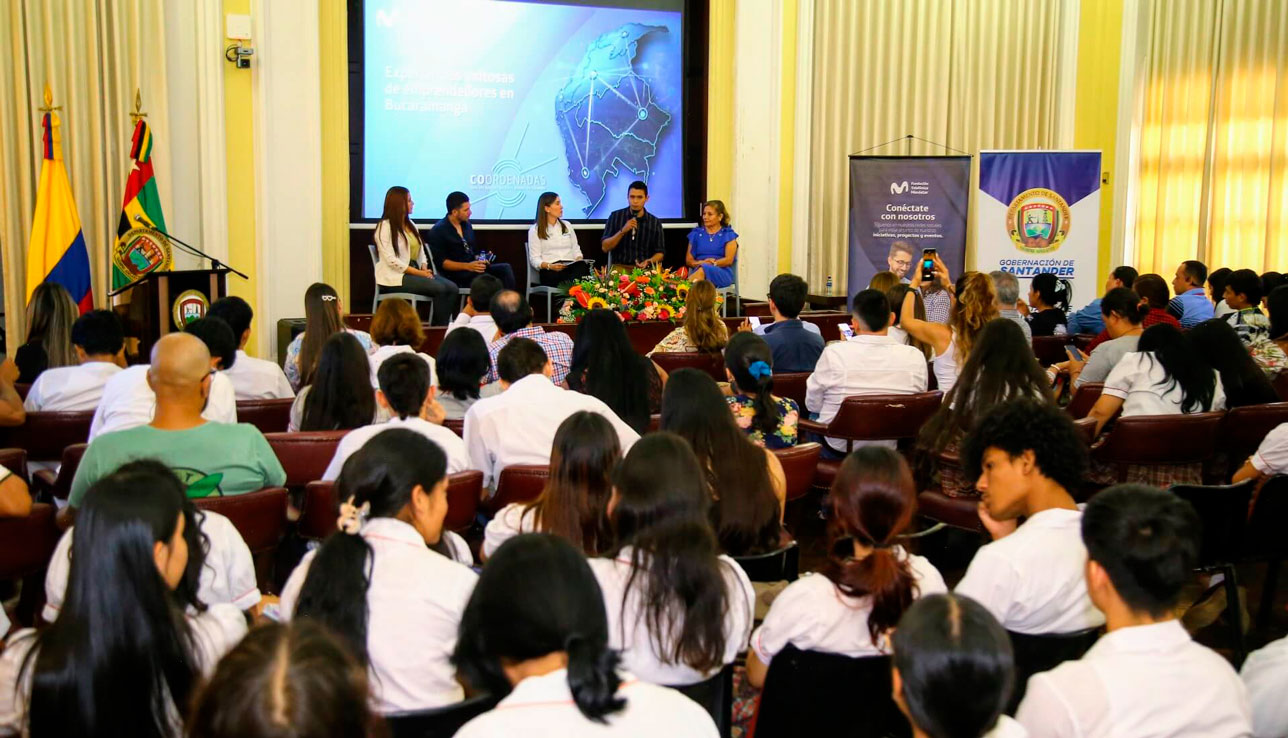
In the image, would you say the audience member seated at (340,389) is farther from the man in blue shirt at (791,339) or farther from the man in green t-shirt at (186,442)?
the man in blue shirt at (791,339)

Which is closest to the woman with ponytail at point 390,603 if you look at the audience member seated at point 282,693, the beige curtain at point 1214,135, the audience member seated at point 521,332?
the audience member seated at point 282,693

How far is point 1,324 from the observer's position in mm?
8719

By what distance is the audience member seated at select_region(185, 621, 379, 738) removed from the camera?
143 centimetres

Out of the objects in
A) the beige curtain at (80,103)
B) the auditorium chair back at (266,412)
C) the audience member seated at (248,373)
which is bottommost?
the auditorium chair back at (266,412)

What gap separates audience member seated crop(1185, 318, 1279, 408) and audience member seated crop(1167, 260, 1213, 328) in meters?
2.70

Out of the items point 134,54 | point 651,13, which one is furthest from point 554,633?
point 651,13

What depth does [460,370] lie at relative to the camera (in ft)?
16.4

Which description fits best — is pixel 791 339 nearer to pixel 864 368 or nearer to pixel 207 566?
pixel 864 368

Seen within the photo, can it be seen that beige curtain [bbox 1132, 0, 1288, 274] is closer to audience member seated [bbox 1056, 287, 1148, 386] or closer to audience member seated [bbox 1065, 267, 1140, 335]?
audience member seated [bbox 1065, 267, 1140, 335]

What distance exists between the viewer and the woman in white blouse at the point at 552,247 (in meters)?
10.0

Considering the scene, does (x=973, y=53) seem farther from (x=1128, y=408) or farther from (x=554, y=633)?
(x=554, y=633)

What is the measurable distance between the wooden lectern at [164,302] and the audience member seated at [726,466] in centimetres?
455

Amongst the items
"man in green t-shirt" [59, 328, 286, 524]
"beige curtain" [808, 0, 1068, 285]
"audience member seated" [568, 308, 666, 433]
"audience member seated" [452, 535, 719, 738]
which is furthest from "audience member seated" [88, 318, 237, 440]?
"beige curtain" [808, 0, 1068, 285]

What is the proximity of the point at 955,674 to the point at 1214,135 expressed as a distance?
10859mm
